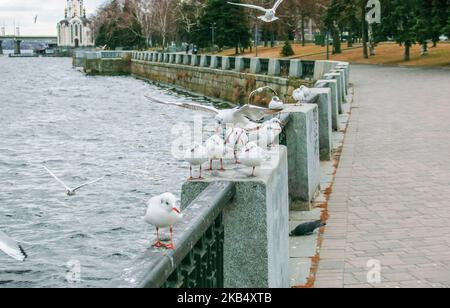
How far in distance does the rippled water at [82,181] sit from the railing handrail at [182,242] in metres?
0.60

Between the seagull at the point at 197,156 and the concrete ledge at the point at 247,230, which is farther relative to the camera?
the seagull at the point at 197,156

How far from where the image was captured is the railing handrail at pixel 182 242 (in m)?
3.23

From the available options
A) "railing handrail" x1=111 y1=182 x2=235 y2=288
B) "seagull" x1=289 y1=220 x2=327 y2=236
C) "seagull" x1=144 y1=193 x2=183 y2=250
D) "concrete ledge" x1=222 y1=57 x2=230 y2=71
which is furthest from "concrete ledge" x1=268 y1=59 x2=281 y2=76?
"seagull" x1=144 y1=193 x2=183 y2=250

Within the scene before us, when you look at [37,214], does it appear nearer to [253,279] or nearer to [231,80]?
[253,279]

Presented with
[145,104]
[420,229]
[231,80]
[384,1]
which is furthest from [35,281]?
[384,1]

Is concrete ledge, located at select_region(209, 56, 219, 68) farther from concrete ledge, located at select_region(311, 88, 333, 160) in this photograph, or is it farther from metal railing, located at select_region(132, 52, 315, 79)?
concrete ledge, located at select_region(311, 88, 333, 160)

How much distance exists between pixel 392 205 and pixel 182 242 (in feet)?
19.6

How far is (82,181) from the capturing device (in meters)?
22.7

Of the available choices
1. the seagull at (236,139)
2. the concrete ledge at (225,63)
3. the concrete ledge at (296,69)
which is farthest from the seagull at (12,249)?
the concrete ledge at (225,63)

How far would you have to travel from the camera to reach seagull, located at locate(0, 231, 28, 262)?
16.1 feet

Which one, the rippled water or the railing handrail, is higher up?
the railing handrail

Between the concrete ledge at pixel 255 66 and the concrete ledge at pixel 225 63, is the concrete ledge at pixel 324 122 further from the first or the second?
the concrete ledge at pixel 225 63

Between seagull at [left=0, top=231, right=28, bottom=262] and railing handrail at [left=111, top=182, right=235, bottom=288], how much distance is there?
1217 mm
